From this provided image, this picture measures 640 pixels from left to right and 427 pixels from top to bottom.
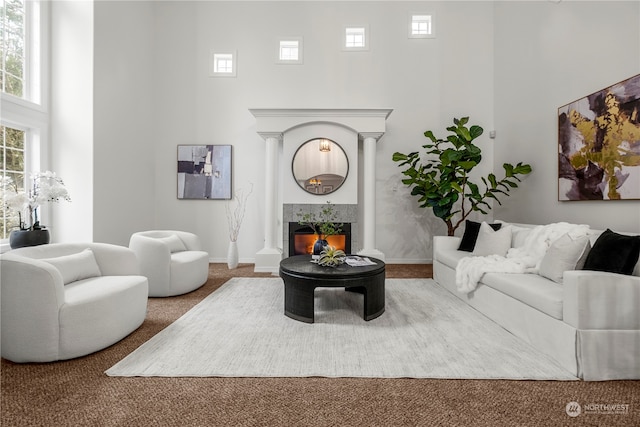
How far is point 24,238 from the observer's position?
2732 millimetres

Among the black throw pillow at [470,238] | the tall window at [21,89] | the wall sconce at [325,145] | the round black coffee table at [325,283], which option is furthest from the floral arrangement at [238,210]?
the black throw pillow at [470,238]

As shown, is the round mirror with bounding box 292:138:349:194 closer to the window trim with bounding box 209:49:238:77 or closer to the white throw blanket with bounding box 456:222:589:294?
the window trim with bounding box 209:49:238:77

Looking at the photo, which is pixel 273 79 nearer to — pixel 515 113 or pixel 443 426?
pixel 515 113

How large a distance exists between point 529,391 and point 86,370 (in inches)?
105

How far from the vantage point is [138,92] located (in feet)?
17.2

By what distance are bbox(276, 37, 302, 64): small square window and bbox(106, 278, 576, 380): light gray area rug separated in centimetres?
448

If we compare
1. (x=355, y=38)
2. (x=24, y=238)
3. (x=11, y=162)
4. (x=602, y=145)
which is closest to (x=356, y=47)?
(x=355, y=38)

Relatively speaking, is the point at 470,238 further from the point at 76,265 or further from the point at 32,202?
the point at 32,202

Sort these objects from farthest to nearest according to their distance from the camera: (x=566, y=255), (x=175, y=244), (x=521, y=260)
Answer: (x=175, y=244) → (x=521, y=260) → (x=566, y=255)

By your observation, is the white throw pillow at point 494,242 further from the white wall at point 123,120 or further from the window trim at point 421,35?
the white wall at point 123,120

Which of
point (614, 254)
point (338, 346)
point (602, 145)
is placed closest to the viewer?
point (614, 254)

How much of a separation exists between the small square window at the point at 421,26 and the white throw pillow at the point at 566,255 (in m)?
4.66

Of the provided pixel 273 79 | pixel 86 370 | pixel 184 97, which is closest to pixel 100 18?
pixel 184 97
